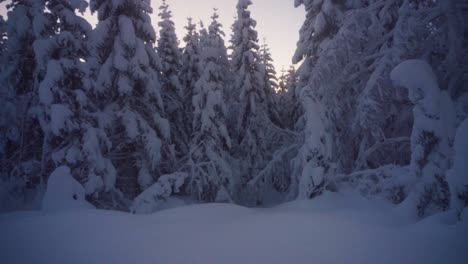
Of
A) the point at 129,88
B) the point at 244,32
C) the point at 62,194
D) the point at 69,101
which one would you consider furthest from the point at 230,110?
the point at 62,194

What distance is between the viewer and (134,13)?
12.5 m

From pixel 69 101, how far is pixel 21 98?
438 cm

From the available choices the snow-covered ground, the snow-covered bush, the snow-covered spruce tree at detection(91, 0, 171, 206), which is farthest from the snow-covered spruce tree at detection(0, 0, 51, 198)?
the snow-covered ground

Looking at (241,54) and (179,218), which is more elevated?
(241,54)

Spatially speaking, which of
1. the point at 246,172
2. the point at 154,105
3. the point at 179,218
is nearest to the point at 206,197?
the point at 246,172

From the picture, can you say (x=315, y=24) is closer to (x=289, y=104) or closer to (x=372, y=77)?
(x=372, y=77)

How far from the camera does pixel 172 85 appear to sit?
18375 mm

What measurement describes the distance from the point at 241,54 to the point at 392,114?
12.4 meters

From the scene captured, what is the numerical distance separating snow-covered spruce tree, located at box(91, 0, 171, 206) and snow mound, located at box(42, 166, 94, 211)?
483 centimetres

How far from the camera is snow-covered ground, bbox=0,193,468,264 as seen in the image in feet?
10.3

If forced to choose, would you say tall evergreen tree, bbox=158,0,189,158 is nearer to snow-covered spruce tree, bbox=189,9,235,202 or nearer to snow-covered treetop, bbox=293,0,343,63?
snow-covered spruce tree, bbox=189,9,235,202

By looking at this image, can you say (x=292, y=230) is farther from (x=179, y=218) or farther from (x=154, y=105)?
(x=154, y=105)

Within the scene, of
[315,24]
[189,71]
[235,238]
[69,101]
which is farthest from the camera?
[189,71]

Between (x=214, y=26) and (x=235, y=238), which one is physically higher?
(x=214, y=26)
